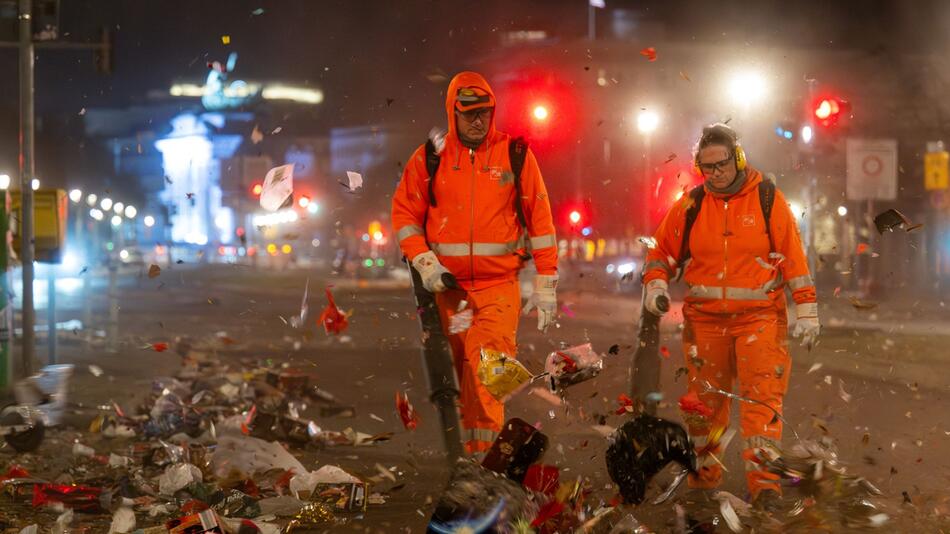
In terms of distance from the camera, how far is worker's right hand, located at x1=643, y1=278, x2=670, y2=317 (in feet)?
19.9

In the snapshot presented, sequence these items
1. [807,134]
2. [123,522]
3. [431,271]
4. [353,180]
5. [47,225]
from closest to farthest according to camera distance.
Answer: [123,522] < [431,271] < [353,180] < [47,225] < [807,134]

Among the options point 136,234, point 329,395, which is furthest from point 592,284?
point 136,234

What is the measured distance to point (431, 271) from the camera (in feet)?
18.7

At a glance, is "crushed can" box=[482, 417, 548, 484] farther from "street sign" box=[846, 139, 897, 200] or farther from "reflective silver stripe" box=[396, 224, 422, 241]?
"street sign" box=[846, 139, 897, 200]

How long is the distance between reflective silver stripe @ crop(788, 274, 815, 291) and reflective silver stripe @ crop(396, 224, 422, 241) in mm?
1918

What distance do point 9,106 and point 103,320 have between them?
23.9m

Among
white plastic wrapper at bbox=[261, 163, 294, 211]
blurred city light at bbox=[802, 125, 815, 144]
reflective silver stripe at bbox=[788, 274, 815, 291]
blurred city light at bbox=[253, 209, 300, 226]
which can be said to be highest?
blurred city light at bbox=[802, 125, 815, 144]

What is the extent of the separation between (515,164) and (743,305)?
1350mm

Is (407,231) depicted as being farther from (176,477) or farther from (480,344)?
(176,477)

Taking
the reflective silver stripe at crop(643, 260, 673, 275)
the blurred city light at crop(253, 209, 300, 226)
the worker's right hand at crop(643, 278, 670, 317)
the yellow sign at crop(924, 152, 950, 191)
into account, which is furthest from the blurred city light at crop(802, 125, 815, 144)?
the yellow sign at crop(924, 152, 950, 191)

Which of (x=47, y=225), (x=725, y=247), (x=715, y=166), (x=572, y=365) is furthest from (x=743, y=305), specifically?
(x=47, y=225)

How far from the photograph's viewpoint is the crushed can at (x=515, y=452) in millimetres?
4996

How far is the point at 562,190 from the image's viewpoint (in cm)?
3600

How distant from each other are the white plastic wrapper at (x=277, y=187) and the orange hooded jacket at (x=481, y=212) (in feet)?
6.29
